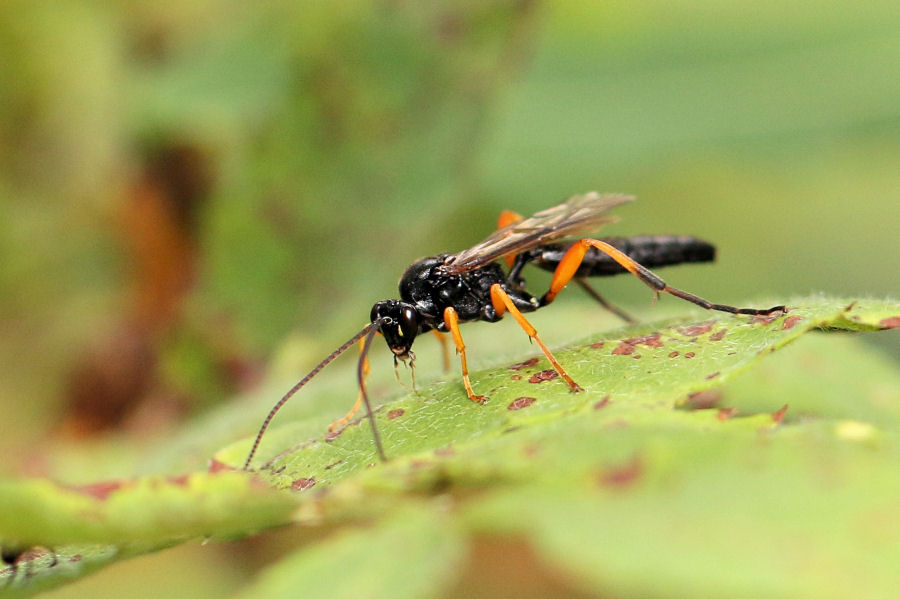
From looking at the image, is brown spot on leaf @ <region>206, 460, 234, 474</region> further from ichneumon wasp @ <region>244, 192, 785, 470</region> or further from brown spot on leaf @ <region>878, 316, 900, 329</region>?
brown spot on leaf @ <region>878, 316, 900, 329</region>

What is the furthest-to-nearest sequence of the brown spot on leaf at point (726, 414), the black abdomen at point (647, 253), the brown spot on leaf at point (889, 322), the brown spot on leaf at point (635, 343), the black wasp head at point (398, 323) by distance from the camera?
1. the black abdomen at point (647, 253)
2. the black wasp head at point (398, 323)
3. the brown spot on leaf at point (635, 343)
4. the brown spot on leaf at point (889, 322)
5. the brown spot on leaf at point (726, 414)

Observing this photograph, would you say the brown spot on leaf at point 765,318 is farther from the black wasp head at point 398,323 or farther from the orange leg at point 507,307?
the black wasp head at point 398,323

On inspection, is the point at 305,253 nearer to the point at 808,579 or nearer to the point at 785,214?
the point at 808,579

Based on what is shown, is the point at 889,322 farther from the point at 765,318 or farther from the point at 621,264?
the point at 621,264

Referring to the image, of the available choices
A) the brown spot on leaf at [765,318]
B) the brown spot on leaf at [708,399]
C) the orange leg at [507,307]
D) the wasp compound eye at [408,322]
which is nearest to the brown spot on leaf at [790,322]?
the brown spot on leaf at [765,318]

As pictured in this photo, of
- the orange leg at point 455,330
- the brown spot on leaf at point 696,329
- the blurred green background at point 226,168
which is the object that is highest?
the blurred green background at point 226,168

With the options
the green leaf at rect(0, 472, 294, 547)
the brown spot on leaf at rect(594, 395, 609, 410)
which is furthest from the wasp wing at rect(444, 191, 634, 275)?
the green leaf at rect(0, 472, 294, 547)

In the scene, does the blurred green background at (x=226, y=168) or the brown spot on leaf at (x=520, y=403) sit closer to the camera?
the brown spot on leaf at (x=520, y=403)

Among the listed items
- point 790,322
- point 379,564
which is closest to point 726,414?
point 790,322
